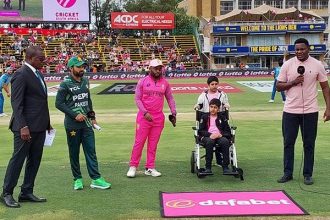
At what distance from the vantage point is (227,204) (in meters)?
5.96

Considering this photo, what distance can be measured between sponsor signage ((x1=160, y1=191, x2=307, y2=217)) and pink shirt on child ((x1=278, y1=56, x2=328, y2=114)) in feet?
4.10

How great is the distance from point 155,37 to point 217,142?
52905 millimetres

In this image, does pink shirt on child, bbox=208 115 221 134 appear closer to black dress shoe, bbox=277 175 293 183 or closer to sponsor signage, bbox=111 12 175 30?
black dress shoe, bbox=277 175 293 183

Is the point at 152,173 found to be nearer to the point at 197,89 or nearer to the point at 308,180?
the point at 308,180

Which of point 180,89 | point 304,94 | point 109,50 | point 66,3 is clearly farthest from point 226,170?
point 109,50

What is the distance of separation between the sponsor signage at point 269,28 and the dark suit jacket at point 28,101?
55046 mm

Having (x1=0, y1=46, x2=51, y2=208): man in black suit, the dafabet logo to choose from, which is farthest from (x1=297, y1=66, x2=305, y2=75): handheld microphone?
(x1=0, y1=46, x2=51, y2=208): man in black suit

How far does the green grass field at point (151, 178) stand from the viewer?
19.1 feet

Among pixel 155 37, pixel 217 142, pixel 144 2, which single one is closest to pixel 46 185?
pixel 217 142

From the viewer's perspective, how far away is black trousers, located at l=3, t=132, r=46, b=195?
19.5ft

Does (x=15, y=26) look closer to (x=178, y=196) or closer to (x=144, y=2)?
(x=144, y=2)

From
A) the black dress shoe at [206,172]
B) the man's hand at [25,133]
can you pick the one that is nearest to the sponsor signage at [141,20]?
the black dress shoe at [206,172]

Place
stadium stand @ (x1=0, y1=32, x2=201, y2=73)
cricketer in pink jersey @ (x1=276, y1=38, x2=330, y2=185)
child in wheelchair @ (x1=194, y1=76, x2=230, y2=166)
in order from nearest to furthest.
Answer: cricketer in pink jersey @ (x1=276, y1=38, x2=330, y2=185) → child in wheelchair @ (x1=194, y1=76, x2=230, y2=166) → stadium stand @ (x1=0, y1=32, x2=201, y2=73)

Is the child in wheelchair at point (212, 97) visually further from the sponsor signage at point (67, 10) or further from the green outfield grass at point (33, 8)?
the green outfield grass at point (33, 8)
